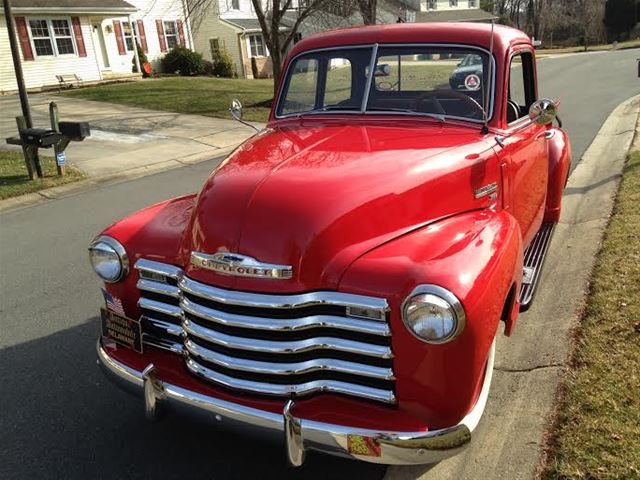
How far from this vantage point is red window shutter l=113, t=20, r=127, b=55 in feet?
79.4

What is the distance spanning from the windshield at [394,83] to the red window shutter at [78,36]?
2185 cm

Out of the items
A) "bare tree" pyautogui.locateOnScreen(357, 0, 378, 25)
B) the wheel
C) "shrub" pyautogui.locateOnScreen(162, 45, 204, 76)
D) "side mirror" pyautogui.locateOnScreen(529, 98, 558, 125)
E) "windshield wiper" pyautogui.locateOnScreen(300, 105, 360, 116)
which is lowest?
the wheel

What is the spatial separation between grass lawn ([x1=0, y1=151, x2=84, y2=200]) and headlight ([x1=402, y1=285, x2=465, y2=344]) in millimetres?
7772

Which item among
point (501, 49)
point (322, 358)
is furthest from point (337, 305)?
point (501, 49)

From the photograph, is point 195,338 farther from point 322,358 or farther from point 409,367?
point 409,367

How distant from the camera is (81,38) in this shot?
73.8 feet

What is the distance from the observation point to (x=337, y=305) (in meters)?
2.12

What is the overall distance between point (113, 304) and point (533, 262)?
277cm

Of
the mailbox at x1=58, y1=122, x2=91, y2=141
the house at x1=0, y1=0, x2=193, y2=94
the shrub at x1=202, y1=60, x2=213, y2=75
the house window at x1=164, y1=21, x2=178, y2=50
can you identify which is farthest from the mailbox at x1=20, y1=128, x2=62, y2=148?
the house window at x1=164, y1=21, x2=178, y2=50

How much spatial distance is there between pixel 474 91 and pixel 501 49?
0.31 metres

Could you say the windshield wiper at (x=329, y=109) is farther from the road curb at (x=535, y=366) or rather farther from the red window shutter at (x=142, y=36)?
the red window shutter at (x=142, y=36)

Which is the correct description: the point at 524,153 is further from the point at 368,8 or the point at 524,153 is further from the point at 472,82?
the point at 368,8

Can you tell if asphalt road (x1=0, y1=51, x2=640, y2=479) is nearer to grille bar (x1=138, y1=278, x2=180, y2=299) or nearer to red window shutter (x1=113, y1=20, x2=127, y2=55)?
grille bar (x1=138, y1=278, x2=180, y2=299)

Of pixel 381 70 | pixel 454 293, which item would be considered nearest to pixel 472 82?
pixel 381 70
